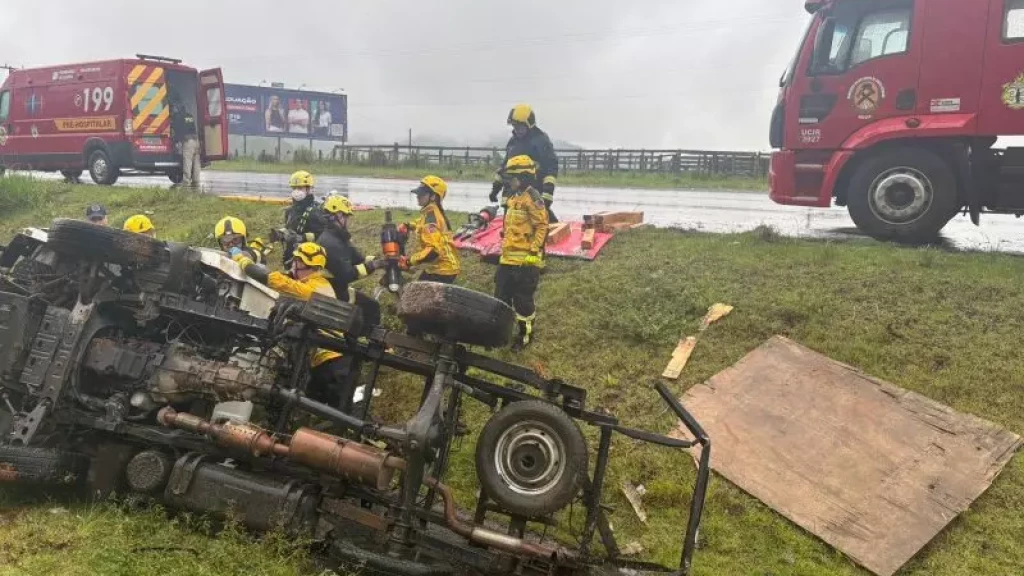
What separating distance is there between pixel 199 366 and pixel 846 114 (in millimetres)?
6676

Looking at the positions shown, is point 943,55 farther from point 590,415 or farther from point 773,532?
point 590,415

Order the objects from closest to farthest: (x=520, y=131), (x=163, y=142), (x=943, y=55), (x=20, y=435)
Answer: (x=20, y=435), (x=943, y=55), (x=520, y=131), (x=163, y=142)

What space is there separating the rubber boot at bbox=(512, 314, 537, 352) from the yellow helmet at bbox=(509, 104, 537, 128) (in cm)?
254

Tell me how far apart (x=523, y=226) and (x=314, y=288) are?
188 cm

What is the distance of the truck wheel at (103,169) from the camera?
13.8m

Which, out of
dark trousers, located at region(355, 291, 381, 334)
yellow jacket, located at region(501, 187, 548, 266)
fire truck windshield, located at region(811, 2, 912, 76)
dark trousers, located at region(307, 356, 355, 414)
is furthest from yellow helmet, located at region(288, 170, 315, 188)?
fire truck windshield, located at region(811, 2, 912, 76)

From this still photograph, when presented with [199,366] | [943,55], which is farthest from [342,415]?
[943,55]

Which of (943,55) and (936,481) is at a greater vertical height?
(943,55)

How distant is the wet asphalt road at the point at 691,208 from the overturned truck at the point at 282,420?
5963 millimetres

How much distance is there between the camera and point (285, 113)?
45844 millimetres

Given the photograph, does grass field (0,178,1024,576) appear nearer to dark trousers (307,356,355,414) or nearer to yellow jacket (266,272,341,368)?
dark trousers (307,356,355,414)

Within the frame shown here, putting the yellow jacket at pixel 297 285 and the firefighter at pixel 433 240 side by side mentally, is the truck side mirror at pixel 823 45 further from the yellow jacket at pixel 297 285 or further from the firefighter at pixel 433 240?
the yellow jacket at pixel 297 285

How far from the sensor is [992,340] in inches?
227

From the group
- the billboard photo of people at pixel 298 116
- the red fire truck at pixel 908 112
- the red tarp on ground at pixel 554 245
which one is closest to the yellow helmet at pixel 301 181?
the red tarp on ground at pixel 554 245
